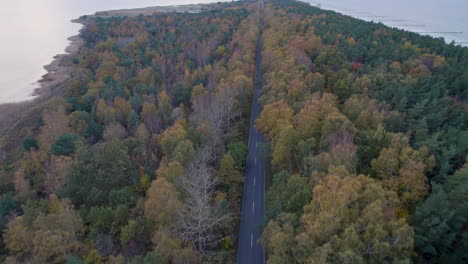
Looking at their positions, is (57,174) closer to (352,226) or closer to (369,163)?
(352,226)

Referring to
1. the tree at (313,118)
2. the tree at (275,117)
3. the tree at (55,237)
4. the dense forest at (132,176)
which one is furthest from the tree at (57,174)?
the tree at (313,118)

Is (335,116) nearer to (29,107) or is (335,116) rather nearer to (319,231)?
(319,231)

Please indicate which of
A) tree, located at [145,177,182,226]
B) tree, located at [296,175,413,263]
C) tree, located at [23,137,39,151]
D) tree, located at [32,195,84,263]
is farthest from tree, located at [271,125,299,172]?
tree, located at [23,137,39,151]

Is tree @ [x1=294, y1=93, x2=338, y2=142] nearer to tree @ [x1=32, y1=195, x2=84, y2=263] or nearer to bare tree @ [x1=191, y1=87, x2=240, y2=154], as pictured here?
bare tree @ [x1=191, y1=87, x2=240, y2=154]

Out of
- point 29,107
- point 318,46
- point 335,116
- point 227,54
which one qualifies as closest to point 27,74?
point 29,107

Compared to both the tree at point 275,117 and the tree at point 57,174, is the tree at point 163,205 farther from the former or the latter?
the tree at point 275,117
